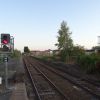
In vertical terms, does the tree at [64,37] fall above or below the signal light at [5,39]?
above

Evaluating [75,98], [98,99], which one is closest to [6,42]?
[75,98]

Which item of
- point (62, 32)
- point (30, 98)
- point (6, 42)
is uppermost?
point (62, 32)

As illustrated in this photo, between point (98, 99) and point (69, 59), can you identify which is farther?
point (69, 59)

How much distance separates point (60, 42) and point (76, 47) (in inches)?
665

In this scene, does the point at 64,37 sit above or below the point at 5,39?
above

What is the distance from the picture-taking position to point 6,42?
536 inches

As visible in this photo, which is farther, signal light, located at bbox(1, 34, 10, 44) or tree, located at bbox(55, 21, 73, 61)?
tree, located at bbox(55, 21, 73, 61)

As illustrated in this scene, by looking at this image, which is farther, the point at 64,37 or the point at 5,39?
the point at 64,37

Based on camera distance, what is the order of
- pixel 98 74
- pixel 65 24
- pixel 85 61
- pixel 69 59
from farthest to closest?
pixel 65 24
pixel 69 59
pixel 85 61
pixel 98 74

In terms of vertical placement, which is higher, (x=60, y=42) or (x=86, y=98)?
(x=60, y=42)

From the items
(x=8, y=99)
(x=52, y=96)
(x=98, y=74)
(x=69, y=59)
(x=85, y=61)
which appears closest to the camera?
(x=8, y=99)

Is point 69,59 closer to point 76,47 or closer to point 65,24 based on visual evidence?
point 76,47

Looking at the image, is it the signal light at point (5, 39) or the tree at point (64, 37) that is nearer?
the signal light at point (5, 39)

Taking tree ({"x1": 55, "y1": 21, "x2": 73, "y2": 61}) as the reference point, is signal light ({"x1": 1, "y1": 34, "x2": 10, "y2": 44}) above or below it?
below
